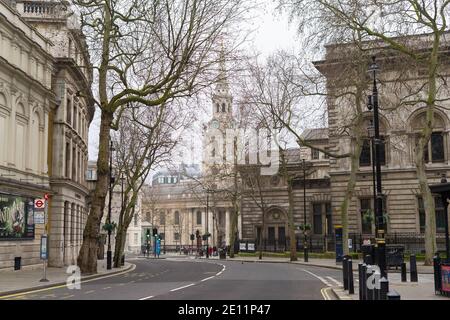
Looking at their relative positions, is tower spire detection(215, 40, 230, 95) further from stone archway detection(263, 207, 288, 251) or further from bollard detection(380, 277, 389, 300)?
stone archway detection(263, 207, 288, 251)

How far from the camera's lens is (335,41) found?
35.0 metres

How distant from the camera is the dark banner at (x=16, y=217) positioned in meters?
31.8

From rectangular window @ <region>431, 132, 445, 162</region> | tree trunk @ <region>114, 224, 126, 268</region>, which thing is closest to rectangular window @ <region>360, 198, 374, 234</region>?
rectangular window @ <region>431, 132, 445, 162</region>

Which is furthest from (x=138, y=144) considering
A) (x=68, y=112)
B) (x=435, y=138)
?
(x=435, y=138)

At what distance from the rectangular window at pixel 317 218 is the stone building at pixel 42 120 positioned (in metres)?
29.4

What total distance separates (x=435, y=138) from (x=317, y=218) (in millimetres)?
19115

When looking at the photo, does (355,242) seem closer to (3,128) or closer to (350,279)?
(3,128)

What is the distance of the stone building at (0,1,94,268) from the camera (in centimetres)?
3278

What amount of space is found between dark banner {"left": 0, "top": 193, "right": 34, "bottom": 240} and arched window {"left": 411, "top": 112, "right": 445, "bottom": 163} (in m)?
32.8

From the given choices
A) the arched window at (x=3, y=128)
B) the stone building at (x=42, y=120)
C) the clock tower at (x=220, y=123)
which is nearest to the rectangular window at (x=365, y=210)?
the clock tower at (x=220, y=123)

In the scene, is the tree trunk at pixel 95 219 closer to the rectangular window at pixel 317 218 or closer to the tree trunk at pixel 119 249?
the tree trunk at pixel 119 249

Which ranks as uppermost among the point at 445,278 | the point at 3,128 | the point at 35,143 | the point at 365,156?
the point at 365,156

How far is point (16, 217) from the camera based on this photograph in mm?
33531
